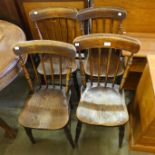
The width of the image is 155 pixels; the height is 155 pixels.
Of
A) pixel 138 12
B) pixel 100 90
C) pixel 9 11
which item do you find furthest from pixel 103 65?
pixel 9 11

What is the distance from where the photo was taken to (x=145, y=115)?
119cm

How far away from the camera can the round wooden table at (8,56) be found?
3.60 ft

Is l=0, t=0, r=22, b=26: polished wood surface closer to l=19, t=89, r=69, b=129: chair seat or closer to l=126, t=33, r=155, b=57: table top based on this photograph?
l=19, t=89, r=69, b=129: chair seat

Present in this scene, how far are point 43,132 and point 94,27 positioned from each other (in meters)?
1.15

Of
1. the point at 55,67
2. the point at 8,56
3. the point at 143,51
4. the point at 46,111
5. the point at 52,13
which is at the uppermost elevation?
the point at 52,13

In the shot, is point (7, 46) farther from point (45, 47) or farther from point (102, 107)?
point (102, 107)

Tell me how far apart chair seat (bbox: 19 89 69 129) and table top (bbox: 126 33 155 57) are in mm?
734

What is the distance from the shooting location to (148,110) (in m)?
1.13

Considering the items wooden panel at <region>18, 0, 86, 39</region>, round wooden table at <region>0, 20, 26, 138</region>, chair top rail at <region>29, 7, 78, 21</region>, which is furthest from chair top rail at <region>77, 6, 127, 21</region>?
round wooden table at <region>0, 20, 26, 138</region>

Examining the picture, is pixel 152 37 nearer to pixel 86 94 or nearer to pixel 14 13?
pixel 86 94

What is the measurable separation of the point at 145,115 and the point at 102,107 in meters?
0.31

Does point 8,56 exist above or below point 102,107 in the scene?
above

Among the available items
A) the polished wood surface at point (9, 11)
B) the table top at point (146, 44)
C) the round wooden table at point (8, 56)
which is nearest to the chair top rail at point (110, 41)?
the table top at point (146, 44)

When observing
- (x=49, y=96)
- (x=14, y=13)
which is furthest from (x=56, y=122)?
(x=14, y=13)
